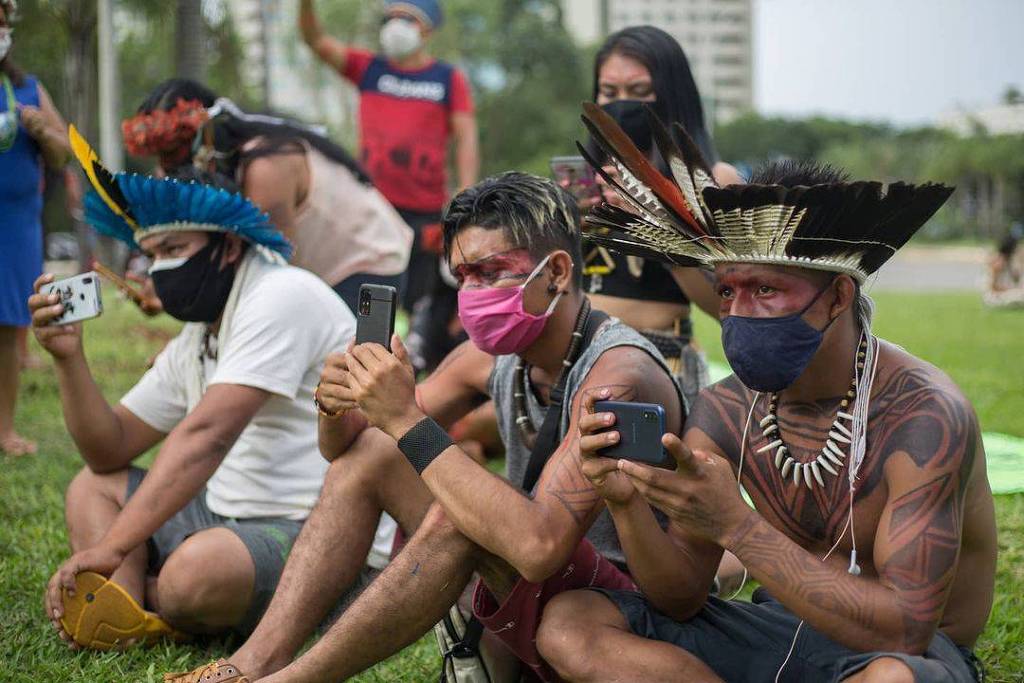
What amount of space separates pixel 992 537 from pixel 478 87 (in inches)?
2012

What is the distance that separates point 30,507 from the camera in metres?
5.24

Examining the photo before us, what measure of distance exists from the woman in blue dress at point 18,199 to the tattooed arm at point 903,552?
15.3ft

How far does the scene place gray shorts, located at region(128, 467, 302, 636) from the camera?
3756 mm

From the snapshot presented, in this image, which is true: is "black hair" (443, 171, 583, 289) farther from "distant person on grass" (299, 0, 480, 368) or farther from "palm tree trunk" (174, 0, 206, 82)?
"palm tree trunk" (174, 0, 206, 82)

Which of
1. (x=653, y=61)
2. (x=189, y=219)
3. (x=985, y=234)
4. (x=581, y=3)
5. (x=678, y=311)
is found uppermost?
(x=581, y=3)

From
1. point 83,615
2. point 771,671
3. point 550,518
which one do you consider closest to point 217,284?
point 83,615

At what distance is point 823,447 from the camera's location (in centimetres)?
288

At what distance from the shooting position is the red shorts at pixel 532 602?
307 cm

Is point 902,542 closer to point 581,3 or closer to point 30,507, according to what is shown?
point 30,507

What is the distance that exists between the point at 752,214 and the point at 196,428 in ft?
6.33

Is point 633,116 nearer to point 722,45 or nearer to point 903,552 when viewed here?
point 903,552

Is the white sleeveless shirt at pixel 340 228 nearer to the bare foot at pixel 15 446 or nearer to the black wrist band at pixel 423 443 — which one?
the bare foot at pixel 15 446

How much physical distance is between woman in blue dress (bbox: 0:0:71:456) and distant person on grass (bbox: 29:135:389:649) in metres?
2.14

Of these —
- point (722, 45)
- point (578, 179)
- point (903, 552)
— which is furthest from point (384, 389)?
point (722, 45)
